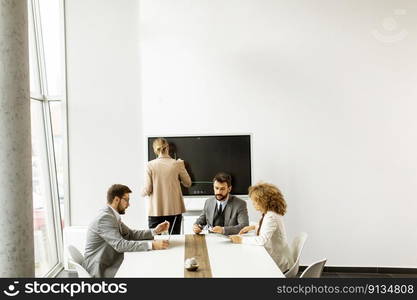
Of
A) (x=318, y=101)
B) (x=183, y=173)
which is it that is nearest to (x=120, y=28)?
(x=183, y=173)

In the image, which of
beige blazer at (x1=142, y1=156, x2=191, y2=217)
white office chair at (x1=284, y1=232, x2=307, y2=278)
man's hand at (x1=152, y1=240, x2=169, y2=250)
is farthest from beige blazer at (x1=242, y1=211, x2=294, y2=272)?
beige blazer at (x1=142, y1=156, x2=191, y2=217)

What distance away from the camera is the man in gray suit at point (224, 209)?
382 cm

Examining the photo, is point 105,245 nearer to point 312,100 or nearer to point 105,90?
point 105,90

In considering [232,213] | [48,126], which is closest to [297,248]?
[232,213]

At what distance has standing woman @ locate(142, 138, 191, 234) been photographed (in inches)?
177

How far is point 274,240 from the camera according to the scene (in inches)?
129

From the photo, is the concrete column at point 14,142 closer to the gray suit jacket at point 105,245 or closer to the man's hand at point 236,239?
the gray suit jacket at point 105,245

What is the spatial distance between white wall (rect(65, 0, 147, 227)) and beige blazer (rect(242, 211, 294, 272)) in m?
2.51

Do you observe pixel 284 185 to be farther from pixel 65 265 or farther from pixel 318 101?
pixel 65 265

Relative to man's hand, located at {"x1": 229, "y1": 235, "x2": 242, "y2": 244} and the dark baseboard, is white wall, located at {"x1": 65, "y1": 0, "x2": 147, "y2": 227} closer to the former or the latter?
man's hand, located at {"x1": 229, "y1": 235, "x2": 242, "y2": 244}

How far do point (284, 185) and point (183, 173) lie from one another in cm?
131

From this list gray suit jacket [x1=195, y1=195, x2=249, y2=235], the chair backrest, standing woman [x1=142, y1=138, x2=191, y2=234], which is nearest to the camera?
the chair backrest

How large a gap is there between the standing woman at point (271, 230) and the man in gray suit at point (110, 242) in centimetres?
78

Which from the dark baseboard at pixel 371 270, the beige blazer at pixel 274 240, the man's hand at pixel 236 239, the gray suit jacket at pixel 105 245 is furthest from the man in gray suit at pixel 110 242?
the dark baseboard at pixel 371 270
